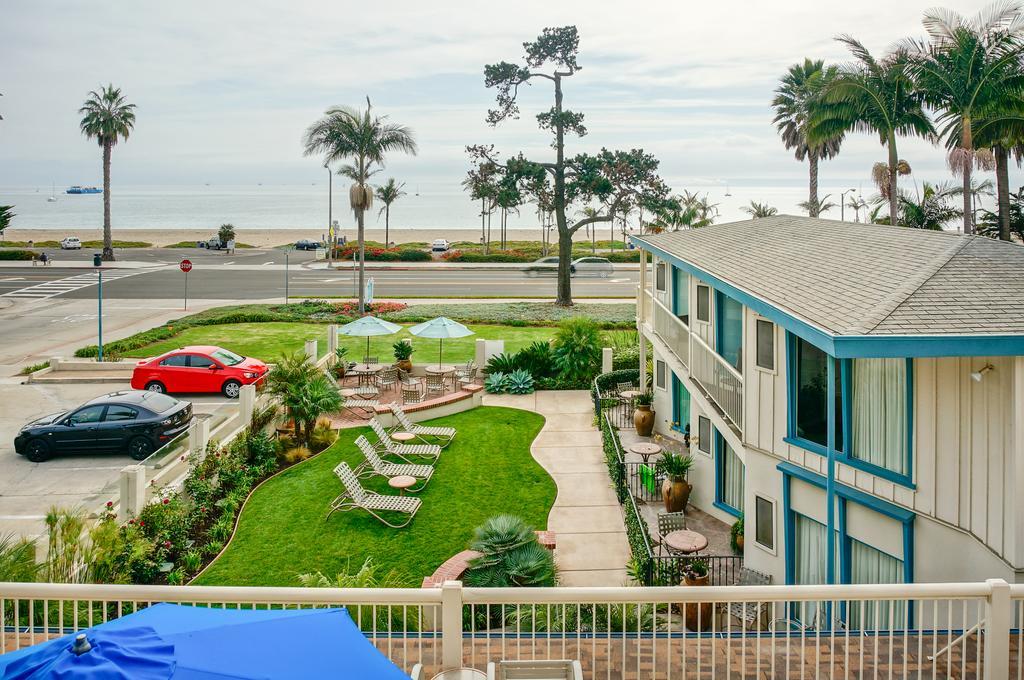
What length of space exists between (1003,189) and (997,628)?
2918 centimetres

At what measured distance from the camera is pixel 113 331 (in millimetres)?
38969

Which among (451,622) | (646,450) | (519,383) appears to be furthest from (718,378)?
(519,383)

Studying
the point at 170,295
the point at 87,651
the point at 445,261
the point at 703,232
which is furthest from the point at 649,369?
the point at 445,261

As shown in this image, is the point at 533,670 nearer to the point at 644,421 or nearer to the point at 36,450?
the point at 644,421

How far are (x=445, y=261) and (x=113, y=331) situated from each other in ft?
132

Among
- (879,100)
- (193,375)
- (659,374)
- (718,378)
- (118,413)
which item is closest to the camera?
(718,378)

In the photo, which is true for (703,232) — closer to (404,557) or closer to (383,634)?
(404,557)

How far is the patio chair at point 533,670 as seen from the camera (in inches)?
249

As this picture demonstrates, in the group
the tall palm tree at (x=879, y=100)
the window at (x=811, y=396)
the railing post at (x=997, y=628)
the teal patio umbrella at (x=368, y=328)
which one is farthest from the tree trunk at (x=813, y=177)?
the railing post at (x=997, y=628)

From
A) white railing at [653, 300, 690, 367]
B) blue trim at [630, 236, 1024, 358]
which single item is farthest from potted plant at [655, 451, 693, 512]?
blue trim at [630, 236, 1024, 358]

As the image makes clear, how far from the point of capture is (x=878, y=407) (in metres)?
11.4

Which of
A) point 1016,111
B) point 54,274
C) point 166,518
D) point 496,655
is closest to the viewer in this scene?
point 496,655

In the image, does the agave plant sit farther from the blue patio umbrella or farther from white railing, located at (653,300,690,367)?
the blue patio umbrella

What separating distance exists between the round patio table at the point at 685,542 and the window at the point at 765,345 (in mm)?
3240
